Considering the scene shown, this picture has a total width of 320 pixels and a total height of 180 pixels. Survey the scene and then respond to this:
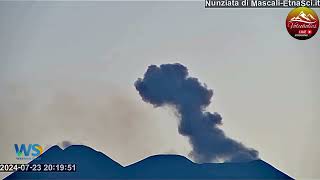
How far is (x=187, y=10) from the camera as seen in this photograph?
1.85 metres

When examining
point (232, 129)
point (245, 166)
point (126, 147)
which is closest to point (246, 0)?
point (232, 129)

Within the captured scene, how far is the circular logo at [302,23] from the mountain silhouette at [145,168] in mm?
821

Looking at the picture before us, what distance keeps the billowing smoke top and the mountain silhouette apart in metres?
0.06

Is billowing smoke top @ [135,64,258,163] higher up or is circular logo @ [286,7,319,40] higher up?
circular logo @ [286,7,319,40]

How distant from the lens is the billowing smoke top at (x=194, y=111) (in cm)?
184

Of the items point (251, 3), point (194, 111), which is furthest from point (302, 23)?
point (194, 111)

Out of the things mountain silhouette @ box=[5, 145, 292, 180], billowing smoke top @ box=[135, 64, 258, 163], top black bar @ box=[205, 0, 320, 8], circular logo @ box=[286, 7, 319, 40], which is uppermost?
top black bar @ box=[205, 0, 320, 8]

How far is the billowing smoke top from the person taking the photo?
1838mm

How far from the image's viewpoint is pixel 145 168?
6.14 ft

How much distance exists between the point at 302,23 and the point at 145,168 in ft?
4.32

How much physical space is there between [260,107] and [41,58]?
1392mm

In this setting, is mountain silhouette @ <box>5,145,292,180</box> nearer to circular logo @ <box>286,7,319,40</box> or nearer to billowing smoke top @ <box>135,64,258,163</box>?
billowing smoke top @ <box>135,64,258,163</box>
